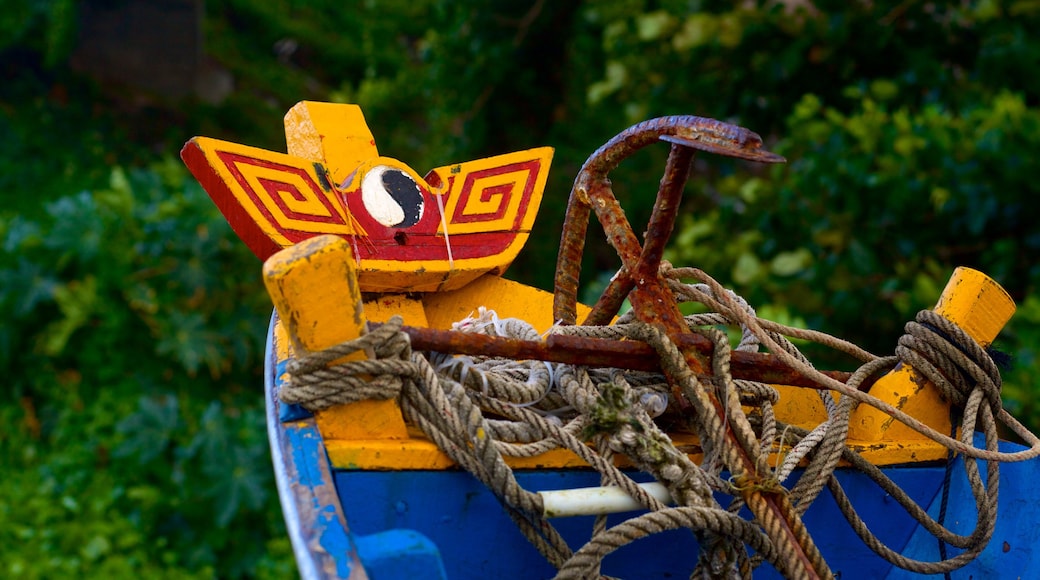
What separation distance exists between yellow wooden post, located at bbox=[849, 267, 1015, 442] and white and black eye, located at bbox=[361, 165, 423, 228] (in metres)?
0.75

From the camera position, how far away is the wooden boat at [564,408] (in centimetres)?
109

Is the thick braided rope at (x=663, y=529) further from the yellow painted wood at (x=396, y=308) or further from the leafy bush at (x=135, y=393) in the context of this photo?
the leafy bush at (x=135, y=393)

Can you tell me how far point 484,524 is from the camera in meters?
1.17

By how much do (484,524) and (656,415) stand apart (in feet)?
0.87

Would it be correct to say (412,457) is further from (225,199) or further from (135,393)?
(135,393)

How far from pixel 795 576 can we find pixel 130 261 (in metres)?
3.00

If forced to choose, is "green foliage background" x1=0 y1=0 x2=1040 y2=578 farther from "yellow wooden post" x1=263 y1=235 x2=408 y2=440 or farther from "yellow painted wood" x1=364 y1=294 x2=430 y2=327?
"yellow wooden post" x1=263 y1=235 x2=408 y2=440

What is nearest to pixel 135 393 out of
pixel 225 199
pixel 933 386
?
pixel 225 199

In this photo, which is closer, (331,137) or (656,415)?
(656,415)

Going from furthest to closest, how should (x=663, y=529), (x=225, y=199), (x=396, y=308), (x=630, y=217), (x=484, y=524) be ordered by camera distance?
(x=630, y=217)
(x=396, y=308)
(x=225, y=199)
(x=484, y=524)
(x=663, y=529)

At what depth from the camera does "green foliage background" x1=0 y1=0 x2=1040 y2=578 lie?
3.00 m

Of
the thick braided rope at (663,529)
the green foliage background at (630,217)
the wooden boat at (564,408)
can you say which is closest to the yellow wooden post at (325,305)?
the wooden boat at (564,408)

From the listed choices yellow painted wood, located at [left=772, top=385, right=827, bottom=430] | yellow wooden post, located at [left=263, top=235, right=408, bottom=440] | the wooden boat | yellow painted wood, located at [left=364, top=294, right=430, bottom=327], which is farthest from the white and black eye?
yellow painted wood, located at [left=772, top=385, right=827, bottom=430]

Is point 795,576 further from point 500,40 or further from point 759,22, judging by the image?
point 500,40
